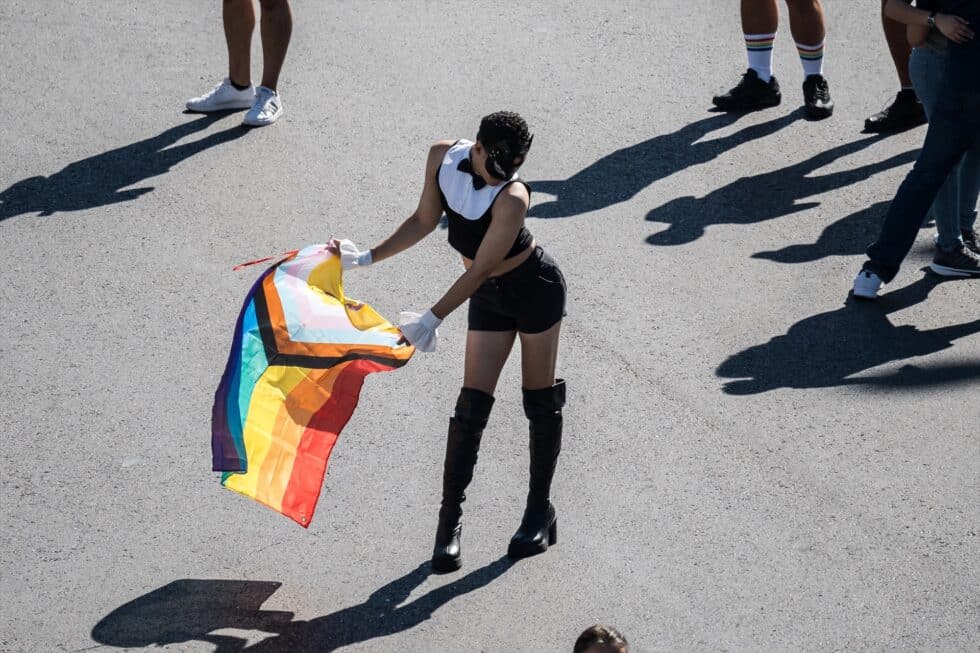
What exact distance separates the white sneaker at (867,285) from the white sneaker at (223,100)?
4654 millimetres

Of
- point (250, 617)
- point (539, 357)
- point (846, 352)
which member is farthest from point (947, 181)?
point (250, 617)

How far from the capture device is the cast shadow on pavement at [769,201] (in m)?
8.05

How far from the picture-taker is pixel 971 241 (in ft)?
25.3

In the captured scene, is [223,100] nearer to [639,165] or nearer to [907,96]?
[639,165]

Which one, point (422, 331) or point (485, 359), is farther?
point (485, 359)

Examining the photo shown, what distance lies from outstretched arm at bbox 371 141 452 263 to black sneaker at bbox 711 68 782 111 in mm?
4763

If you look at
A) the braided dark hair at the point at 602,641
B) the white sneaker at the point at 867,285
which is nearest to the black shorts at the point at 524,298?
the braided dark hair at the point at 602,641

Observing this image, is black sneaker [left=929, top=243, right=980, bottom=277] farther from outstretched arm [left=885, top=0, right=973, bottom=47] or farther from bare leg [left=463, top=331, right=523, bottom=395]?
bare leg [left=463, top=331, right=523, bottom=395]

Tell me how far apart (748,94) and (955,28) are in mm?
2720

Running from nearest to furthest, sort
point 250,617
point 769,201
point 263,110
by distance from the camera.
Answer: point 250,617 → point 769,201 → point 263,110

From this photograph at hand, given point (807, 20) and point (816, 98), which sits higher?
point (807, 20)

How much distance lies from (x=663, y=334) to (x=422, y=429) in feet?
5.33

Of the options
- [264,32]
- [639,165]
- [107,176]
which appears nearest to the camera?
[107,176]

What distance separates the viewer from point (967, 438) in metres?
6.27
